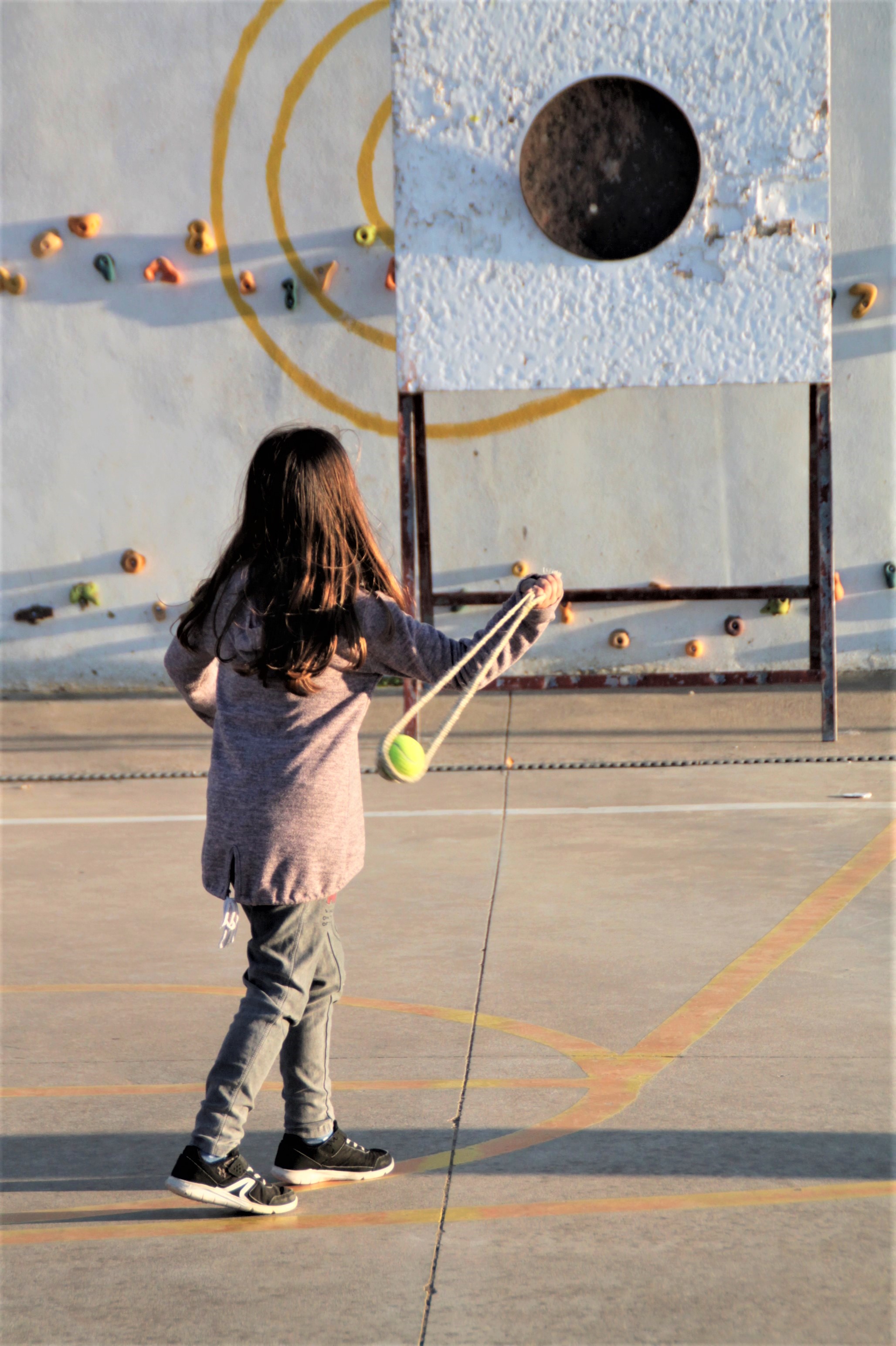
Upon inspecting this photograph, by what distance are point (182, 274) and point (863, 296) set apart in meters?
3.61

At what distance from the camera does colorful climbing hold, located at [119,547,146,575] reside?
8.04 metres

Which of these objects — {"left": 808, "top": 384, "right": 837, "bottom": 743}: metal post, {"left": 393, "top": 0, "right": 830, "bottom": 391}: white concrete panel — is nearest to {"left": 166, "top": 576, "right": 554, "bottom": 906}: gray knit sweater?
{"left": 393, "top": 0, "right": 830, "bottom": 391}: white concrete panel

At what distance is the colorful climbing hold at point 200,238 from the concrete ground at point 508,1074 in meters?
3.46

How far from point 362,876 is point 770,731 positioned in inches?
107

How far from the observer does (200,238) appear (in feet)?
25.5

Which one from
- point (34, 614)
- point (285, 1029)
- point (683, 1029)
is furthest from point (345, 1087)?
point (34, 614)

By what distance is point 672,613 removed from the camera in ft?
26.3

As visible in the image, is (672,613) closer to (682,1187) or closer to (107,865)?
(107,865)

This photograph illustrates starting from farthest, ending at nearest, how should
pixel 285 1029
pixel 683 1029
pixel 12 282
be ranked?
1. pixel 12 282
2. pixel 683 1029
3. pixel 285 1029

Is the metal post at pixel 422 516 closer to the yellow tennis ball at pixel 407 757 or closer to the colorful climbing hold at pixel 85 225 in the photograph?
the colorful climbing hold at pixel 85 225

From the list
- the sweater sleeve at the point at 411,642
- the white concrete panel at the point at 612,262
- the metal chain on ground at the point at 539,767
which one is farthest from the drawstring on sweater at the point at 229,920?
the white concrete panel at the point at 612,262

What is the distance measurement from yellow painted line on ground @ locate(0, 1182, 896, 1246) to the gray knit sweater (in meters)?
0.56

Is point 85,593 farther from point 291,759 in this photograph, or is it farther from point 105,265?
point 291,759

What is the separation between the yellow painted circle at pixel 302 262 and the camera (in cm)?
767
